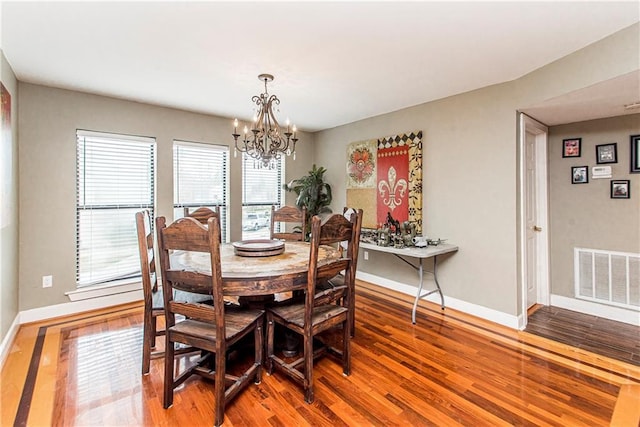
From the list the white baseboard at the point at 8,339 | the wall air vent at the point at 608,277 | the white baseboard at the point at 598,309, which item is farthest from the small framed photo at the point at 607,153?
the white baseboard at the point at 8,339

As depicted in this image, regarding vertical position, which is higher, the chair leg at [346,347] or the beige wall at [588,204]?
the beige wall at [588,204]

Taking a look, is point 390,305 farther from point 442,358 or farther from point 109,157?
point 109,157

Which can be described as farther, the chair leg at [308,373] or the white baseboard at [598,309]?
the white baseboard at [598,309]

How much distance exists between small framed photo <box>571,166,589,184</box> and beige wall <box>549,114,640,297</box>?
0.03 metres

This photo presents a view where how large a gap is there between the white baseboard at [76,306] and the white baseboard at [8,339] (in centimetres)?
13

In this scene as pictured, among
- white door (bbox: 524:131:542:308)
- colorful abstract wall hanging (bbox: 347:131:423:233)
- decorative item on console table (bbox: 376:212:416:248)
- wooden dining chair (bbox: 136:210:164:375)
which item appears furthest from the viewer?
colorful abstract wall hanging (bbox: 347:131:423:233)

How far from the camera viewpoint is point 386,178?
4270 millimetres

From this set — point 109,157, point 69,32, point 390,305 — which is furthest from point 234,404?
point 109,157

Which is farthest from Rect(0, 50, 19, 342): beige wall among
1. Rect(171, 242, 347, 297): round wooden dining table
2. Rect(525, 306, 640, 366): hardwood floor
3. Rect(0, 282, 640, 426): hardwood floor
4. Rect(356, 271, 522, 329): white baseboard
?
Rect(525, 306, 640, 366): hardwood floor

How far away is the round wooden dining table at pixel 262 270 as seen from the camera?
1.88 m

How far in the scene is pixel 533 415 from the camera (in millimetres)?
1831

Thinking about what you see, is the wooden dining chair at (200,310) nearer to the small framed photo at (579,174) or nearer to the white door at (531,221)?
the white door at (531,221)

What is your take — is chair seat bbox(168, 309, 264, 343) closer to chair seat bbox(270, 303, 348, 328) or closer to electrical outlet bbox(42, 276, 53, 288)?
chair seat bbox(270, 303, 348, 328)

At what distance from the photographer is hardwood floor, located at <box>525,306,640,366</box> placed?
8.57ft
